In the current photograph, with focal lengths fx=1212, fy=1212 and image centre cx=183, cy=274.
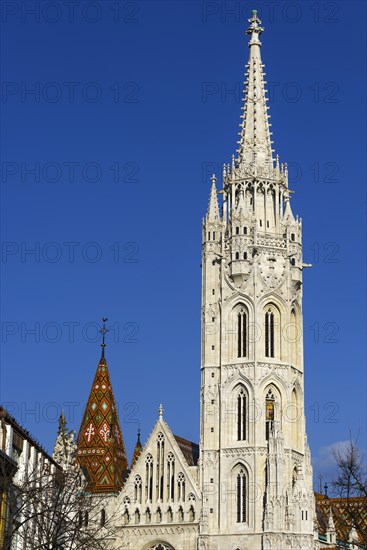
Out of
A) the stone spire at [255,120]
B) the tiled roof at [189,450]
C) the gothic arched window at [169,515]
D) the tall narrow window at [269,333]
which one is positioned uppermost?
the stone spire at [255,120]

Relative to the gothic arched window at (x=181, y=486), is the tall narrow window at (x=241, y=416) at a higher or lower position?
higher

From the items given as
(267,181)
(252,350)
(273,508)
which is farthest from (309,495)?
(267,181)

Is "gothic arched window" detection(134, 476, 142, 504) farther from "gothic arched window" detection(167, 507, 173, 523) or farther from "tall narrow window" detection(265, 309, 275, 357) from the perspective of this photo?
"tall narrow window" detection(265, 309, 275, 357)

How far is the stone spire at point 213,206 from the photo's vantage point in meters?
89.6

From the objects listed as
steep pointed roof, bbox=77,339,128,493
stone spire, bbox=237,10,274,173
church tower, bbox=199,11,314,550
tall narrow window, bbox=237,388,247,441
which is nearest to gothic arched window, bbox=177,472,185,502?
church tower, bbox=199,11,314,550

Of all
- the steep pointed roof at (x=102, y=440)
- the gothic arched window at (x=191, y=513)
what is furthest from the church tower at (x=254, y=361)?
the steep pointed roof at (x=102, y=440)

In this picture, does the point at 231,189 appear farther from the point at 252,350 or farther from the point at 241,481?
the point at 241,481

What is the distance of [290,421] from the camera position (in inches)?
3305

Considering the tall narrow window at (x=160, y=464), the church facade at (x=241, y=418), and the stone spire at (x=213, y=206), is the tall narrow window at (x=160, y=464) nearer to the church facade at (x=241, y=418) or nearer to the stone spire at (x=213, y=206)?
the church facade at (x=241, y=418)

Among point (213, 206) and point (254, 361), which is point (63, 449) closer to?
point (254, 361)

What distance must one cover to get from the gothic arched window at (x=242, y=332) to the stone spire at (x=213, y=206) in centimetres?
778

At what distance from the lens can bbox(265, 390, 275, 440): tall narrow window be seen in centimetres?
8269

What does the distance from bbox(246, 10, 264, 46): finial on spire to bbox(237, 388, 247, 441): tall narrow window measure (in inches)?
1094

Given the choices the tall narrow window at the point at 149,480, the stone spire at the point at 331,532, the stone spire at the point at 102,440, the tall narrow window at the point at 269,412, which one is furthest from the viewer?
the stone spire at the point at 331,532
